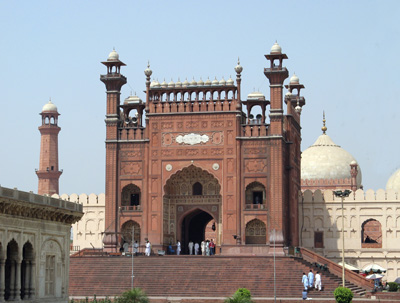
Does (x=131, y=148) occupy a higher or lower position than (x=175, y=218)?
higher

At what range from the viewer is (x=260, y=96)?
45719 millimetres

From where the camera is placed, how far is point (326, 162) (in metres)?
61.7

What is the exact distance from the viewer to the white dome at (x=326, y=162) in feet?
201

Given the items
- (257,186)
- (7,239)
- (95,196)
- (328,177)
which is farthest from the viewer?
(328,177)

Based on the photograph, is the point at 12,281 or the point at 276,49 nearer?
the point at 12,281

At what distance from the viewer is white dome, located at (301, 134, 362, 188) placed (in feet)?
201

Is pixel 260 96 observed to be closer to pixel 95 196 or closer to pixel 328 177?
pixel 95 196

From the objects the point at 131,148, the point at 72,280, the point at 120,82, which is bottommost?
the point at 72,280

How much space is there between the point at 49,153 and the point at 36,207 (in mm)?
35735

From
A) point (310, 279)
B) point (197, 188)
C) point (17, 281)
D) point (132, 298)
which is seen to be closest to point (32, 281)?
point (17, 281)

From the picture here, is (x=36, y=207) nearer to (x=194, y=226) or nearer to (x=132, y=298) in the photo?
(x=132, y=298)

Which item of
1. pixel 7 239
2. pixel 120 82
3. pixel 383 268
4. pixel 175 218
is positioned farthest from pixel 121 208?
pixel 7 239

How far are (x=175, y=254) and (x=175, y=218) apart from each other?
2.13 m

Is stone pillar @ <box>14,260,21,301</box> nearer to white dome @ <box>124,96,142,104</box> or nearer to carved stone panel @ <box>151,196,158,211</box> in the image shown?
carved stone panel @ <box>151,196,158,211</box>
